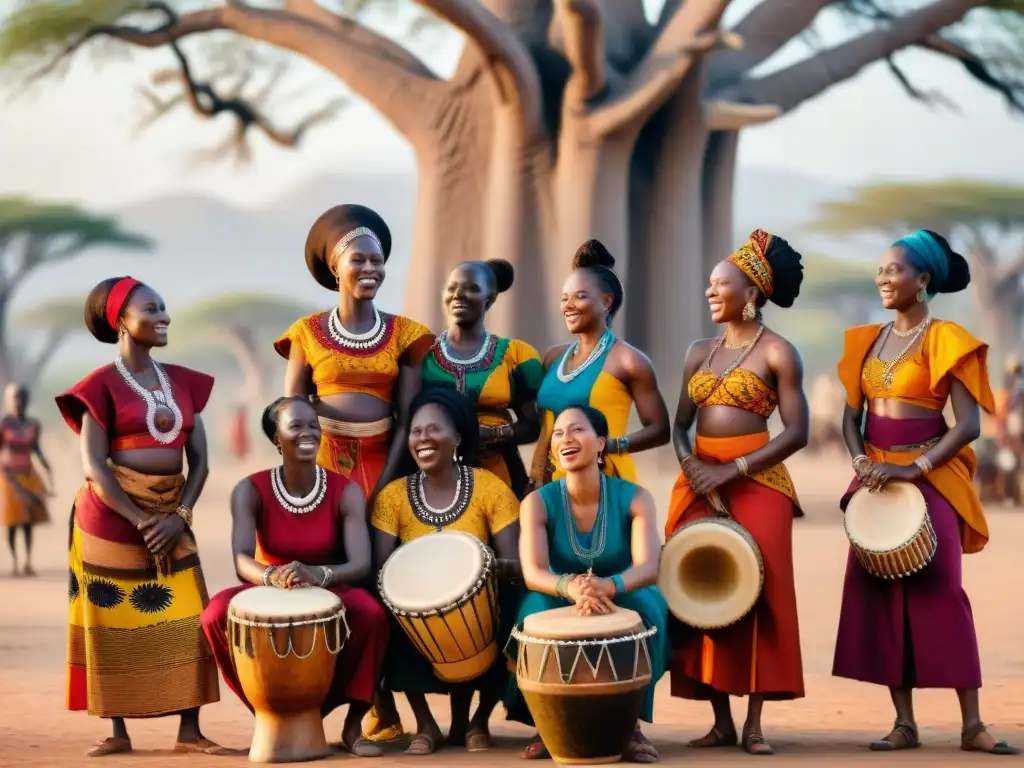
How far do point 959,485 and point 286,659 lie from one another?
272 cm

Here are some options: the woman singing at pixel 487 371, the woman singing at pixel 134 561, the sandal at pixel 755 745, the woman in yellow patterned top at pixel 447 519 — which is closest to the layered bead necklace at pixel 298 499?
the woman in yellow patterned top at pixel 447 519

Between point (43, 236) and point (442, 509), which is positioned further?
point (43, 236)

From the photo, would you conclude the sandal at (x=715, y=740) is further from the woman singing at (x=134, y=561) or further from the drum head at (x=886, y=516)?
the woman singing at (x=134, y=561)

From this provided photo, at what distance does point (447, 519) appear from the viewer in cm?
661

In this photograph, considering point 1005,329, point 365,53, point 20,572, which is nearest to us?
point 20,572

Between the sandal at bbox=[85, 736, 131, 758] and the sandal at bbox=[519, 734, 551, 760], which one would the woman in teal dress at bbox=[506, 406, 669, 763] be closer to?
the sandal at bbox=[519, 734, 551, 760]

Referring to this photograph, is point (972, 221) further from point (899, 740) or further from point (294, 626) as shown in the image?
point (294, 626)

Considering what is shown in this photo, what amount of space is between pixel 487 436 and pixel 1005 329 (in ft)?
156

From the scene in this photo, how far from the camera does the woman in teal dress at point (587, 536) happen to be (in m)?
6.23

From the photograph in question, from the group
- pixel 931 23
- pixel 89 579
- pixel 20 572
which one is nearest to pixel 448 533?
pixel 89 579

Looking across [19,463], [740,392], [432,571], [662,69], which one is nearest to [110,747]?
[432,571]

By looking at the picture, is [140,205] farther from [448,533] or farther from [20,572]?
[448,533]

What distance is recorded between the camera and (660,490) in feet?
58.5

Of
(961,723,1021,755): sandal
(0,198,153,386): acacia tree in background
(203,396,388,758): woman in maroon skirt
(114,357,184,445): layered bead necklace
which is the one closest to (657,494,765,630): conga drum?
(961,723,1021,755): sandal
